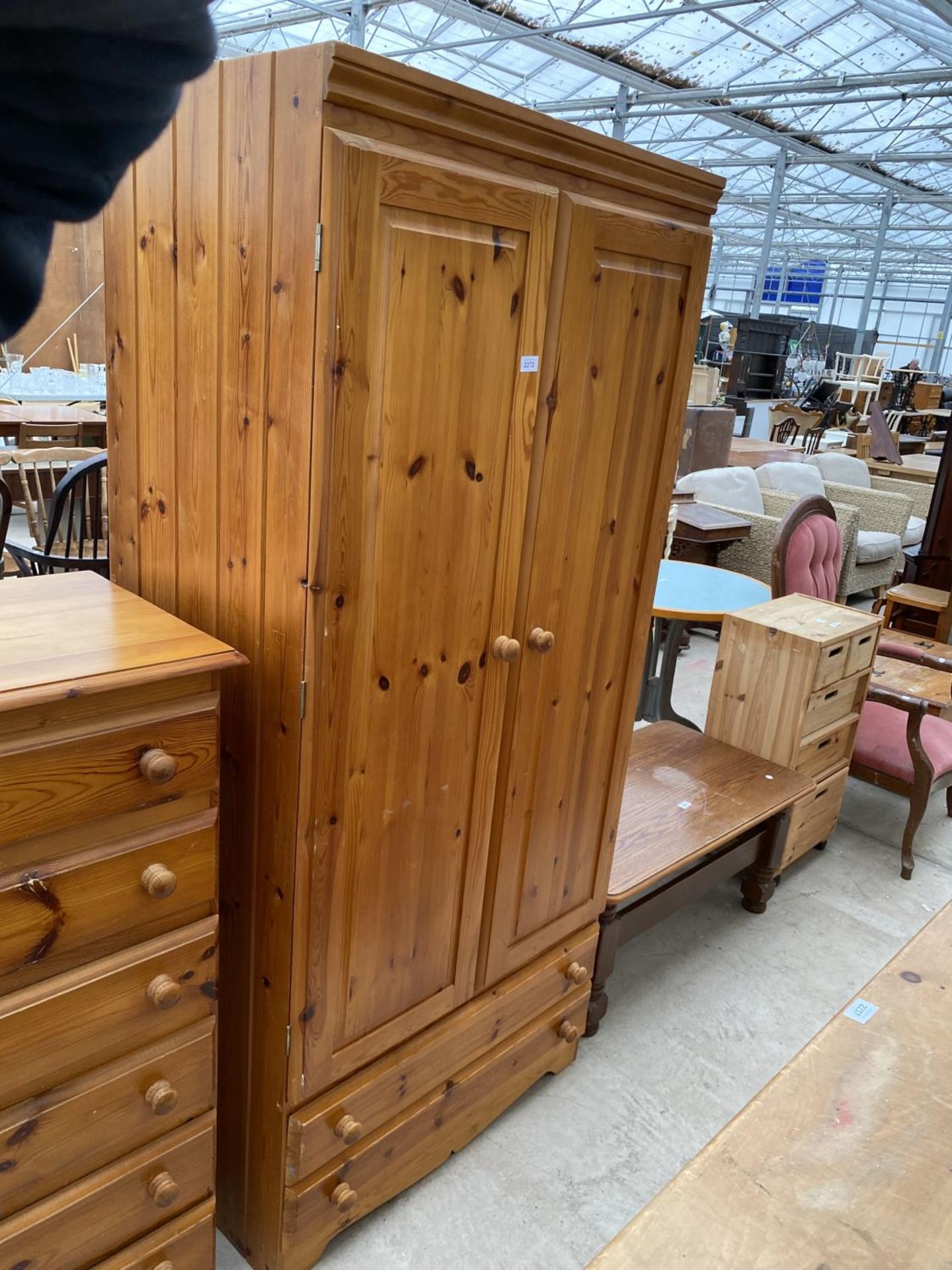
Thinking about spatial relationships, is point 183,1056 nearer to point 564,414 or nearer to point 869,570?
point 564,414

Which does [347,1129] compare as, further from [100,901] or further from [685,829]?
[685,829]

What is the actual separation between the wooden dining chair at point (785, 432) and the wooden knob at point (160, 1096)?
10.3 m

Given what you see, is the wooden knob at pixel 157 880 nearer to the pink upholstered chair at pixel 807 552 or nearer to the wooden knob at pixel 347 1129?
the wooden knob at pixel 347 1129

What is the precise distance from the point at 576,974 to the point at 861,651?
179 centimetres

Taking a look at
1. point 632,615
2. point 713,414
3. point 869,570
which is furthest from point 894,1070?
point 713,414

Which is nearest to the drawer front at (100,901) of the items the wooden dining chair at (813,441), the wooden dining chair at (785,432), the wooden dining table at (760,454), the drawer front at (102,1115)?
the drawer front at (102,1115)

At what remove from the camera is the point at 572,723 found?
200 cm

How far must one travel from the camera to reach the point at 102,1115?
1.39 m

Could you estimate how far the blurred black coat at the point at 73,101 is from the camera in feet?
1.45

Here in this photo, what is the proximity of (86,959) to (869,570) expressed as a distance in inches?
239

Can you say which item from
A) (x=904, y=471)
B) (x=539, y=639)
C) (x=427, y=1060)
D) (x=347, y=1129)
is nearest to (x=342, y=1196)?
(x=347, y=1129)

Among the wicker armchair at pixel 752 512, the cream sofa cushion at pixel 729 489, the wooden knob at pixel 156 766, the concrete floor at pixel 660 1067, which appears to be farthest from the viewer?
the cream sofa cushion at pixel 729 489

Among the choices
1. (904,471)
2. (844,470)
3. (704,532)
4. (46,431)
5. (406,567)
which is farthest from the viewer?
(904,471)

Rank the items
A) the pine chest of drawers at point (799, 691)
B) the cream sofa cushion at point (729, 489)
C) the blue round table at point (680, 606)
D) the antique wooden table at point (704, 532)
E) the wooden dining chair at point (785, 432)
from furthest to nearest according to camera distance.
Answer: the wooden dining chair at point (785, 432)
the cream sofa cushion at point (729, 489)
the antique wooden table at point (704, 532)
the blue round table at point (680, 606)
the pine chest of drawers at point (799, 691)
